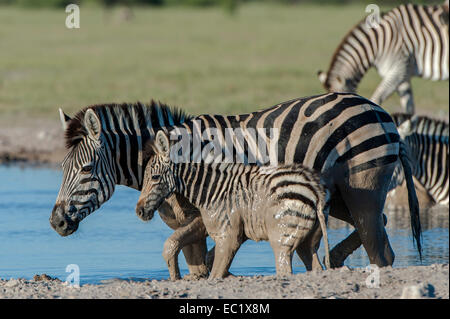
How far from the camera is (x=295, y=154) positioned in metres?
6.51

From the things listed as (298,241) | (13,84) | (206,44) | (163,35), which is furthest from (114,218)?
(163,35)

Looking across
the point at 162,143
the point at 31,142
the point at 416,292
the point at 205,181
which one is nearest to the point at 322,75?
the point at 31,142

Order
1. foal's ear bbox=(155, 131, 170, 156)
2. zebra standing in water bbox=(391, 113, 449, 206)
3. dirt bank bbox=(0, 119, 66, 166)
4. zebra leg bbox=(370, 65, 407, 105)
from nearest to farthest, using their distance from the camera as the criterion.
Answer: foal's ear bbox=(155, 131, 170, 156) → zebra standing in water bbox=(391, 113, 449, 206) → dirt bank bbox=(0, 119, 66, 166) → zebra leg bbox=(370, 65, 407, 105)

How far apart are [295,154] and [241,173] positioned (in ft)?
1.43

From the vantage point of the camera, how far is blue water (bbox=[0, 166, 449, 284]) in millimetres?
7555

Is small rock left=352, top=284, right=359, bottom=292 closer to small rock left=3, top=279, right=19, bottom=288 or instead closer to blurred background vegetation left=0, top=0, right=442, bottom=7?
small rock left=3, top=279, right=19, bottom=288

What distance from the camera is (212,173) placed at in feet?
21.1

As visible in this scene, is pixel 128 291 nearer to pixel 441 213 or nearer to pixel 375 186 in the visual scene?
pixel 375 186

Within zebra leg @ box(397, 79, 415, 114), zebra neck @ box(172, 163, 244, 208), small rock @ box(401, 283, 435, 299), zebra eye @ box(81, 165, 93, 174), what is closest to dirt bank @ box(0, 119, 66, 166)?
zebra leg @ box(397, 79, 415, 114)

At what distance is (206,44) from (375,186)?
21.0 m

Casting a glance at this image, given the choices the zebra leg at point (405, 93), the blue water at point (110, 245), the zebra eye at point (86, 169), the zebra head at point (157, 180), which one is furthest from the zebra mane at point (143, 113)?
the zebra leg at point (405, 93)

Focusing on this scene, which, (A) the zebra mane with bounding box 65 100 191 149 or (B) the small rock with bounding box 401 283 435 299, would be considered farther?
(A) the zebra mane with bounding box 65 100 191 149

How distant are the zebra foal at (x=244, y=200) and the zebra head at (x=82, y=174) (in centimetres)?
37

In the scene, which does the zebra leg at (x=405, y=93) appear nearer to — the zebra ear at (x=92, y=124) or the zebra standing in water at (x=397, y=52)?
the zebra standing in water at (x=397, y=52)
